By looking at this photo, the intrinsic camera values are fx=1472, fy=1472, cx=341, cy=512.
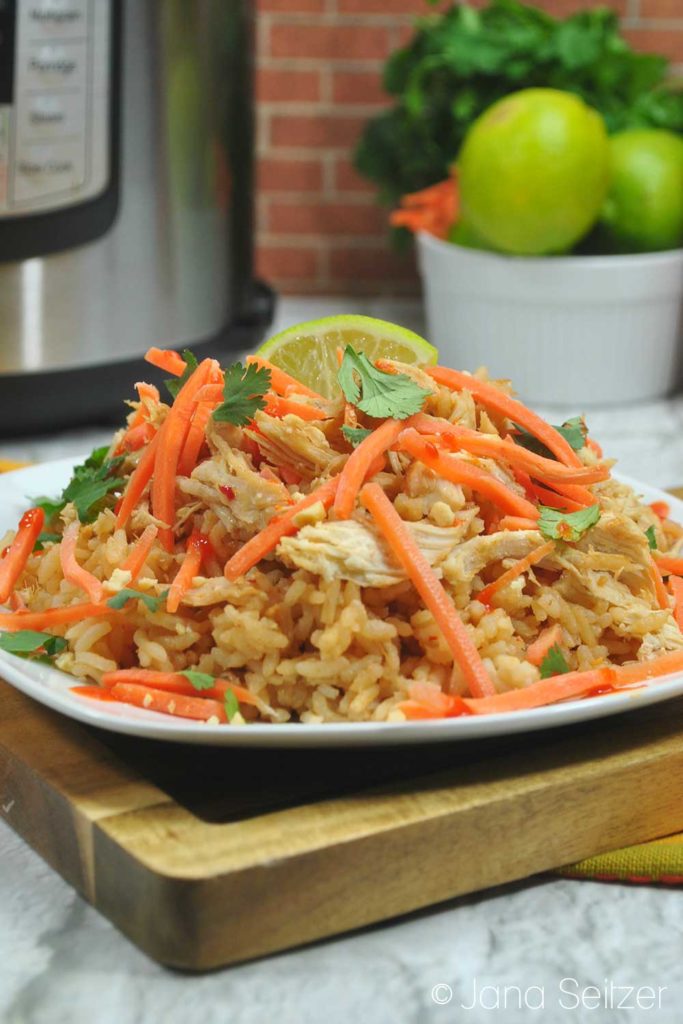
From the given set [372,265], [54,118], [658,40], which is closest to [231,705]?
[54,118]

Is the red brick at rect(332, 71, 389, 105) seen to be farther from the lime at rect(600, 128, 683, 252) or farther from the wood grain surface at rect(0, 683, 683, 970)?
the wood grain surface at rect(0, 683, 683, 970)

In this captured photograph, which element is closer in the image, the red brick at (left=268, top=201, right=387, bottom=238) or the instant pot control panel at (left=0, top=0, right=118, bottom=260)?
the instant pot control panel at (left=0, top=0, right=118, bottom=260)

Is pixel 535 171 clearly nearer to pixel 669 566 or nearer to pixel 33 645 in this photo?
pixel 669 566

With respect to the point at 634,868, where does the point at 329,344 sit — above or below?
above

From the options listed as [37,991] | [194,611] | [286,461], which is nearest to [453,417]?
[286,461]

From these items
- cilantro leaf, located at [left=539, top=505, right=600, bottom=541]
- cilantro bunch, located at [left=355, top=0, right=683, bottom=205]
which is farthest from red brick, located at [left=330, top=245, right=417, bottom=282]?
cilantro leaf, located at [left=539, top=505, right=600, bottom=541]
